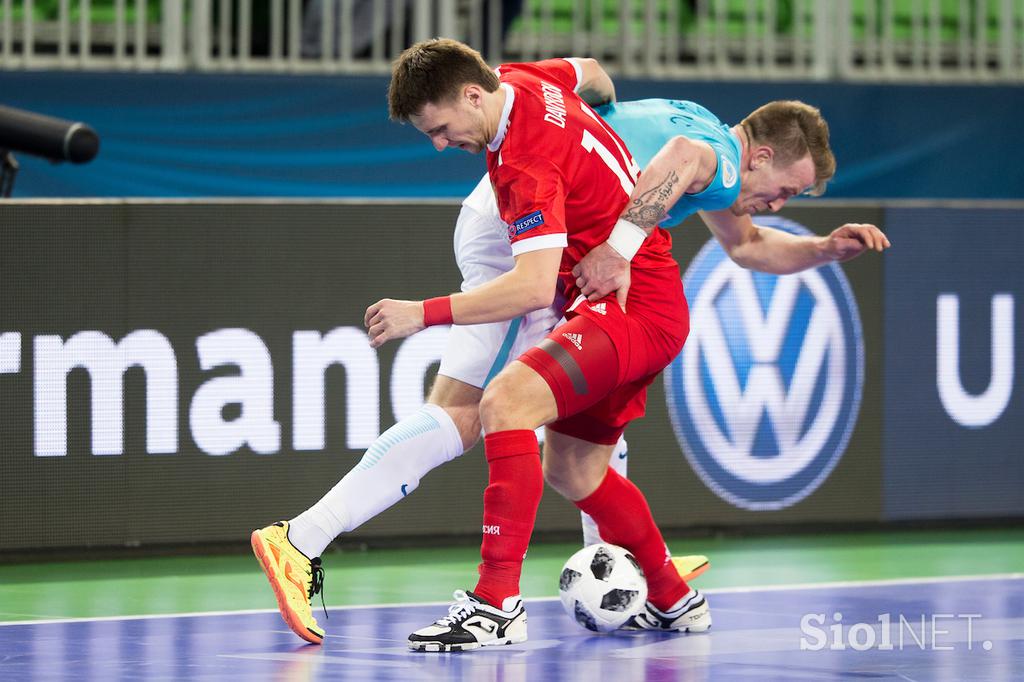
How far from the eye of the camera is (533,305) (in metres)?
4.84

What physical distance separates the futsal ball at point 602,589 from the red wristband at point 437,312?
105 centimetres

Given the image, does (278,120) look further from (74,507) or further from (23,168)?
(74,507)

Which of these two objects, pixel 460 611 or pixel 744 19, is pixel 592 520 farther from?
pixel 744 19

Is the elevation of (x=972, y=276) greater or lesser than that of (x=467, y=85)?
lesser

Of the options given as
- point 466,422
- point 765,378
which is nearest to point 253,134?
point 765,378

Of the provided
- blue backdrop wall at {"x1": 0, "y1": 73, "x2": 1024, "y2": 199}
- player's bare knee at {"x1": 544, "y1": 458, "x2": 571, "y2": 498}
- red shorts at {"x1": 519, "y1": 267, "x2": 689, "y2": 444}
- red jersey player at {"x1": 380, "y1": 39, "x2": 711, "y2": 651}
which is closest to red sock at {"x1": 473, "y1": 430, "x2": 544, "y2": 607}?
red jersey player at {"x1": 380, "y1": 39, "x2": 711, "y2": 651}

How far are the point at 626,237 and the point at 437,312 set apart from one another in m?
0.67

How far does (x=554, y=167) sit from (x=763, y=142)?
88 centimetres

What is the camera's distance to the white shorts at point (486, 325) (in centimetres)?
546

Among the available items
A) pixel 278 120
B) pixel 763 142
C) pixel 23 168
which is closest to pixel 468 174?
pixel 278 120

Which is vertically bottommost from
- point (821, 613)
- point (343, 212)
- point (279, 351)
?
point (821, 613)

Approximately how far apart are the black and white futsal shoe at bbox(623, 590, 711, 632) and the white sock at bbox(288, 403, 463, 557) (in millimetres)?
843

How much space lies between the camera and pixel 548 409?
4918mm

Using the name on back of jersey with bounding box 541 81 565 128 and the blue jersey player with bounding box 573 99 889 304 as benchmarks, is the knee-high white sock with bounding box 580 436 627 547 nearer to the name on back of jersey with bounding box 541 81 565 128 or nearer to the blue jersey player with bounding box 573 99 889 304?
the blue jersey player with bounding box 573 99 889 304
